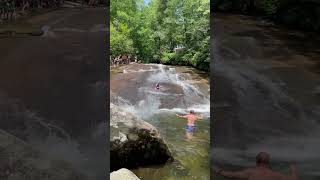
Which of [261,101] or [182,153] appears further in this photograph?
[182,153]

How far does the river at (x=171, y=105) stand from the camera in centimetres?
800

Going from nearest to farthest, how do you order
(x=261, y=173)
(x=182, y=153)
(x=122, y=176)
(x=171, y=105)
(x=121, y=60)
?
1. (x=261, y=173)
2. (x=122, y=176)
3. (x=182, y=153)
4. (x=171, y=105)
5. (x=121, y=60)

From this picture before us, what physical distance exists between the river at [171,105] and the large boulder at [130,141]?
275mm

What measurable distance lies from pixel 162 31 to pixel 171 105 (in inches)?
310

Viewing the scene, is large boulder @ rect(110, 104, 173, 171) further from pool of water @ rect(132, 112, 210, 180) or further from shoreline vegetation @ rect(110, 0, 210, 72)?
shoreline vegetation @ rect(110, 0, 210, 72)

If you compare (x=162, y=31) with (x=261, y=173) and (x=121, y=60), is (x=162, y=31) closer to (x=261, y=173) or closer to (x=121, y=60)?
(x=121, y=60)

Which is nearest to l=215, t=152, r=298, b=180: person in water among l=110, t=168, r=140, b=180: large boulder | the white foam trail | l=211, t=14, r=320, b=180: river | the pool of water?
l=211, t=14, r=320, b=180: river

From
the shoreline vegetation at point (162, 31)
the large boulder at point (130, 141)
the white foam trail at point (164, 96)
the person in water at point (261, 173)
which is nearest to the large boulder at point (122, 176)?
the large boulder at point (130, 141)

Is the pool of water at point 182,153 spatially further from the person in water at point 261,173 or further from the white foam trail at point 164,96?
the person in water at point 261,173

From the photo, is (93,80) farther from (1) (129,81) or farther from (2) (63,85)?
(1) (129,81)

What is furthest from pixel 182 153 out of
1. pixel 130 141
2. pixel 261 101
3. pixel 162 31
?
pixel 162 31

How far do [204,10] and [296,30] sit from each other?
11.9 m

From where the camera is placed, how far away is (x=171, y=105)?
1249 cm

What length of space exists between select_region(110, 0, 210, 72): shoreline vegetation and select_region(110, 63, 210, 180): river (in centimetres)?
124
